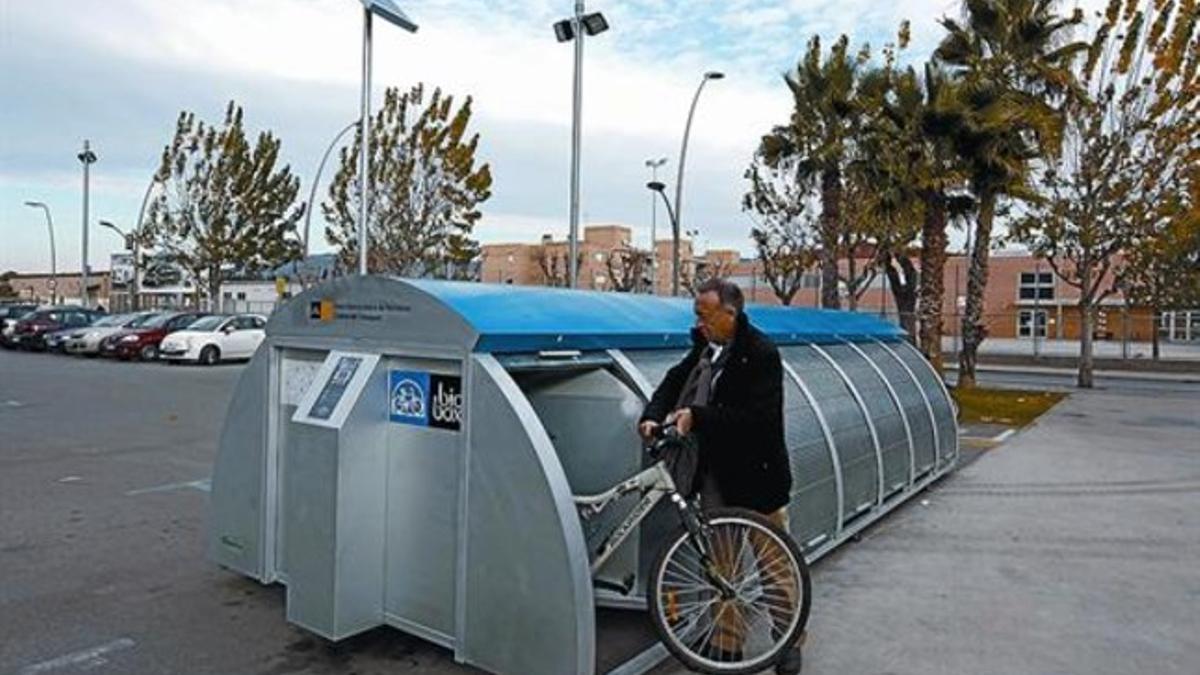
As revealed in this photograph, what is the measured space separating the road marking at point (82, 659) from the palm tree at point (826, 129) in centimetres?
2055

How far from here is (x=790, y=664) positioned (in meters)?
4.21

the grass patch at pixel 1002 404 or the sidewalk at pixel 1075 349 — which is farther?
the sidewalk at pixel 1075 349

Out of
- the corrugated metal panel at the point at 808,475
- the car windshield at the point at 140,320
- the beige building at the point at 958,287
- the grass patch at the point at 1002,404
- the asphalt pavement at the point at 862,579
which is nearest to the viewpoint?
the asphalt pavement at the point at 862,579

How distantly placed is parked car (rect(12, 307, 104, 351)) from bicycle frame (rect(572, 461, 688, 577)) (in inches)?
1257

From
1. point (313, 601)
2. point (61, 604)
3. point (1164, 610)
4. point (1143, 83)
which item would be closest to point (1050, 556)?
point (1164, 610)

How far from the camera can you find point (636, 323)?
5383 mm

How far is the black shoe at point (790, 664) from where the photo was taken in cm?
419

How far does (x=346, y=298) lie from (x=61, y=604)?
2.48 metres

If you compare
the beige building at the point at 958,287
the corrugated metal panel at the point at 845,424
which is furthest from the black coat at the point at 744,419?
the beige building at the point at 958,287

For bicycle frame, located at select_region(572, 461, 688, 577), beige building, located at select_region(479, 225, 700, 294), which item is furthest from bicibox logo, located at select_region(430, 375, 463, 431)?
beige building, located at select_region(479, 225, 700, 294)

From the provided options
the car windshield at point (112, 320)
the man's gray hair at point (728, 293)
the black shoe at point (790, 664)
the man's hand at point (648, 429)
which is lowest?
the black shoe at point (790, 664)

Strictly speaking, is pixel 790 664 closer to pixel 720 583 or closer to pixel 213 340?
pixel 720 583

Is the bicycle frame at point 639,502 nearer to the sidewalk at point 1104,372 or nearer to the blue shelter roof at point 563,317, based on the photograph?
the blue shelter roof at point 563,317

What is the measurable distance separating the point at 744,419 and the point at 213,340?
2508 cm
